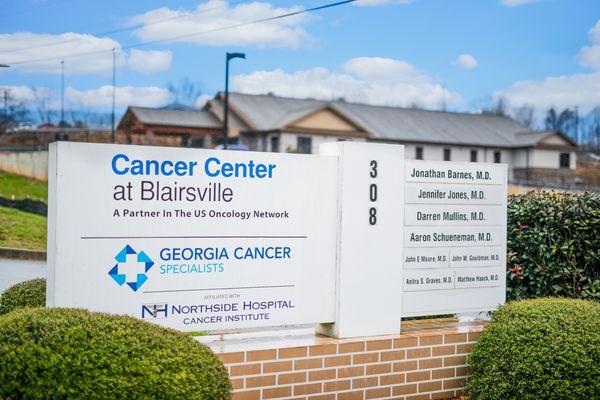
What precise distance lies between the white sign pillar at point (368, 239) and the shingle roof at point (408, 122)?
5552 centimetres

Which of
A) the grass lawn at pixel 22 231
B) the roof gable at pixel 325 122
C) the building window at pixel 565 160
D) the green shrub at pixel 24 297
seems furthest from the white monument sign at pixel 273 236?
the building window at pixel 565 160

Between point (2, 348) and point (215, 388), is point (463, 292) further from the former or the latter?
point (2, 348)

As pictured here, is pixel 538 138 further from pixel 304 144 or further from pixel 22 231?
pixel 22 231

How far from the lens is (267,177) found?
6.53 meters

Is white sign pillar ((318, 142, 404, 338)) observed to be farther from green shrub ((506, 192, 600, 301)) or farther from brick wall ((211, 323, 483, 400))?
green shrub ((506, 192, 600, 301))

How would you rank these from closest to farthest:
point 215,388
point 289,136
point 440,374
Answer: point 215,388 < point 440,374 < point 289,136

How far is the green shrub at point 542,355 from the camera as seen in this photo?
625 cm

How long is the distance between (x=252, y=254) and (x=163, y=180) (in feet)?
3.17

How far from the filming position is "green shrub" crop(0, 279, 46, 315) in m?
7.38

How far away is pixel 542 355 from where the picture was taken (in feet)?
20.7

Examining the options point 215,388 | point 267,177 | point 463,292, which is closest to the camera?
point 215,388

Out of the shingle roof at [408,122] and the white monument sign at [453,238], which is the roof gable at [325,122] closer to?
the shingle roof at [408,122]

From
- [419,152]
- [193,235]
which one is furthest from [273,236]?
[419,152]

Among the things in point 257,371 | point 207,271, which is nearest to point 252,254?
point 207,271
